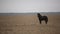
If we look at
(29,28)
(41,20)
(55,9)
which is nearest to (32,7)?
(55,9)

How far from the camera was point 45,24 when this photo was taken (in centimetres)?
200

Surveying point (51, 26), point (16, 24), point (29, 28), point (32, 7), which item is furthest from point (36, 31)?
point (32, 7)

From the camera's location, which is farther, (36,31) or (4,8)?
(4,8)

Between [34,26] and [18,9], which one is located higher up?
[18,9]

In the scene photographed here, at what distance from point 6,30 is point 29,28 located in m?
0.38

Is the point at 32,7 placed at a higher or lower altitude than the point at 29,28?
higher

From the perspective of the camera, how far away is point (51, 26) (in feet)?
6.29

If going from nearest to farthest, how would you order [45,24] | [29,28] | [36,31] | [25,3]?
[36,31]
[29,28]
[45,24]
[25,3]

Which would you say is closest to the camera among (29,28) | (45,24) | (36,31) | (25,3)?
(36,31)

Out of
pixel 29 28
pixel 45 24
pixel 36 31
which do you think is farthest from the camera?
pixel 45 24

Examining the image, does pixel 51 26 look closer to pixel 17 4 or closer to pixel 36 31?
pixel 36 31

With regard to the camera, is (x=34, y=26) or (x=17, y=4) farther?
(x=17, y=4)

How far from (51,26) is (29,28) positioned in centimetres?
39

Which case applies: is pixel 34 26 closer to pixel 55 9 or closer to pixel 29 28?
pixel 29 28
